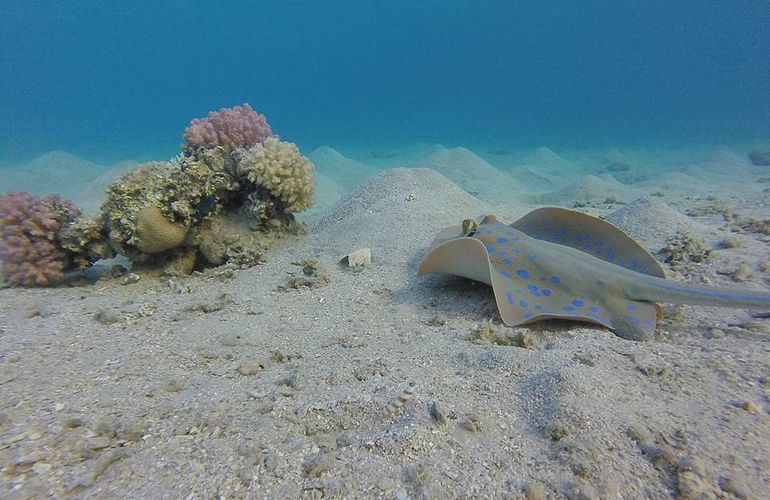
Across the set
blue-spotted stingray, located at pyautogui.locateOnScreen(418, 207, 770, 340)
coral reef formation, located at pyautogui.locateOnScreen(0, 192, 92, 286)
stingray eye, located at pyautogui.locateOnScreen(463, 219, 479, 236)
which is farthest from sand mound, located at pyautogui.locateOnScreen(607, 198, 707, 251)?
coral reef formation, located at pyautogui.locateOnScreen(0, 192, 92, 286)

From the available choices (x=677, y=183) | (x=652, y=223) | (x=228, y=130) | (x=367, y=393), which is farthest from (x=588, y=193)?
(x=367, y=393)

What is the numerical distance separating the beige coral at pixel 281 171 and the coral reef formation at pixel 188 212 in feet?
0.05

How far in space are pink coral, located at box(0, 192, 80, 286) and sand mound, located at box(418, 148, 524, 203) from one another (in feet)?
34.4

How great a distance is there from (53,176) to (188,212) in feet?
52.7

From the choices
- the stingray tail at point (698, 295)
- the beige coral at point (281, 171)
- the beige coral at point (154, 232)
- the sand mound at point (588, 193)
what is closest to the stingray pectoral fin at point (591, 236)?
the stingray tail at point (698, 295)

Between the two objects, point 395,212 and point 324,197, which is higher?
point 324,197

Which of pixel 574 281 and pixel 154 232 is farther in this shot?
pixel 154 232

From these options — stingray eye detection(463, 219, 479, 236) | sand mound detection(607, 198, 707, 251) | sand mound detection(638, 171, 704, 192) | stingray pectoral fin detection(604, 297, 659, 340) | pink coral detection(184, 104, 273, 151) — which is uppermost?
sand mound detection(638, 171, 704, 192)

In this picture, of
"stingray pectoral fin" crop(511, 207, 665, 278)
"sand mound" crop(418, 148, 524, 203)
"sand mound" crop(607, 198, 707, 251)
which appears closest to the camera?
"stingray pectoral fin" crop(511, 207, 665, 278)

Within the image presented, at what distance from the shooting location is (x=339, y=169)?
17703mm

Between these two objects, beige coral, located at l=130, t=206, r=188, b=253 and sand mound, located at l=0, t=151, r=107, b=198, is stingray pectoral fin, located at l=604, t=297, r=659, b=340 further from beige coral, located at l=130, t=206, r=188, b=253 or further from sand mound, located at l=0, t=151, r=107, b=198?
sand mound, located at l=0, t=151, r=107, b=198

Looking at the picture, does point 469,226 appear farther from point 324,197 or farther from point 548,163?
point 548,163

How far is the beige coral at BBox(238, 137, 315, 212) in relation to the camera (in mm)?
5242

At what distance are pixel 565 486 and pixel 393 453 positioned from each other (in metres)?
0.82
